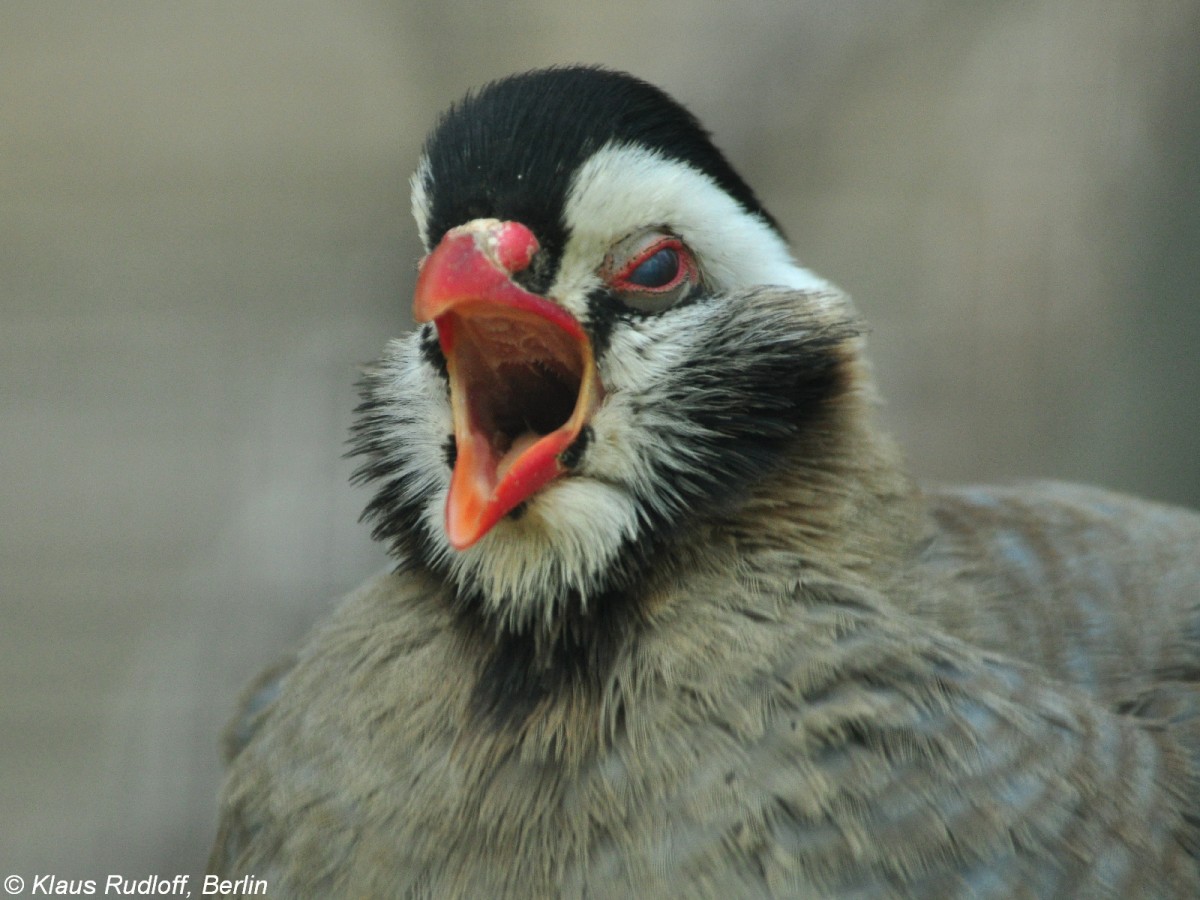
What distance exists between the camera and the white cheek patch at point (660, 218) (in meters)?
2.18

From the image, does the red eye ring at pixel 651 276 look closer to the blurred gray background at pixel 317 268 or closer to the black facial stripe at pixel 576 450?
the black facial stripe at pixel 576 450

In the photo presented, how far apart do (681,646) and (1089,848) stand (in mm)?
679

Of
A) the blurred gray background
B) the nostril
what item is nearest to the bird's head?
the nostril

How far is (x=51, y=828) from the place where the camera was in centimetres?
629

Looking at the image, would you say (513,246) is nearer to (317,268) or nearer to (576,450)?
(576,450)

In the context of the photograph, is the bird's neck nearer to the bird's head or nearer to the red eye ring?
the bird's head

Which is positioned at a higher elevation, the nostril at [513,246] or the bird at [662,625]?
the nostril at [513,246]

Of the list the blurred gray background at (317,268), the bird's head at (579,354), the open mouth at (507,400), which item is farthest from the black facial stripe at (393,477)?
the blurred gray background at (317,268)

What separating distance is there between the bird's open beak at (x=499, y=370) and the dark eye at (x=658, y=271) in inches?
5.8

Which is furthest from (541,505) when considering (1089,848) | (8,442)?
(8,442)

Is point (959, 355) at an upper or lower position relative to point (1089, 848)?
upper

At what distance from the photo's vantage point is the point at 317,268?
22.2 ft

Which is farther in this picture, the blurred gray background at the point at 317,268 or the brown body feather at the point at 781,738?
the blurred gray background at the point at 317,268

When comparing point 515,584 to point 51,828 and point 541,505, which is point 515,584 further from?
point 51,828
